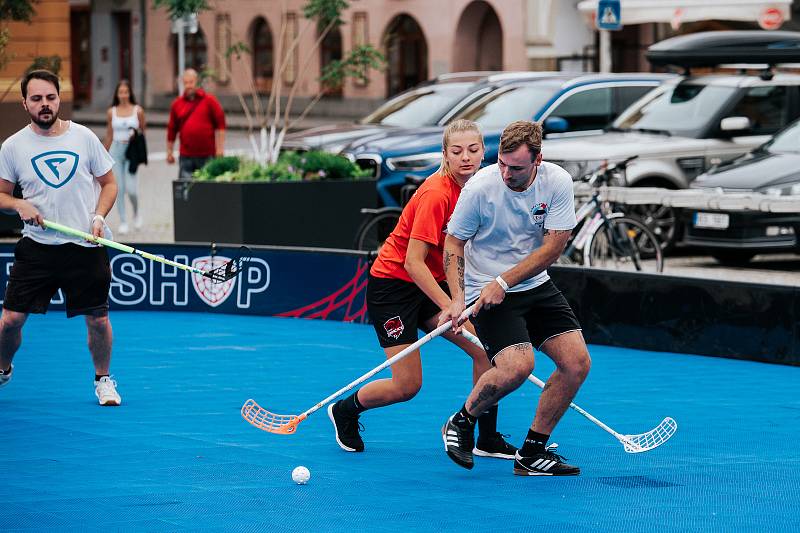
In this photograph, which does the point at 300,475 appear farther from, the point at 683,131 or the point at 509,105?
the point at 509,105

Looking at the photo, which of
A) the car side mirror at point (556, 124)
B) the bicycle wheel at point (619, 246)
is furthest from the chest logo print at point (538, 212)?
the car side mirror at point (556, 124)

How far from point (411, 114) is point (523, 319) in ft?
36.4

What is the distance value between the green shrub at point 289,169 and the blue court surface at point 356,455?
409 cm

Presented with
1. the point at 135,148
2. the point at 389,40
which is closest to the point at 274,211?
the point at 135,148

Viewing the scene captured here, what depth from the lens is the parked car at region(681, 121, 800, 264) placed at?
15.0 meters

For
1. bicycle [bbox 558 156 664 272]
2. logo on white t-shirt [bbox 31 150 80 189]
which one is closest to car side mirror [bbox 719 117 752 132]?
Result: bicycle [bbox 558 156 664 272]

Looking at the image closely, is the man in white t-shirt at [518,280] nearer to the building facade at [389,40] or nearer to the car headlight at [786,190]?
the car headlight at [786,190]

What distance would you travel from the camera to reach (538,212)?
24.2ft

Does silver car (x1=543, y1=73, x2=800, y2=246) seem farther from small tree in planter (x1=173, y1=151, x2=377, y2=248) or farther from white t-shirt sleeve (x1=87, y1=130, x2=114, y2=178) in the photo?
white t-shirt sleeve (x1=87, y1=130, x2=114, y2=178)

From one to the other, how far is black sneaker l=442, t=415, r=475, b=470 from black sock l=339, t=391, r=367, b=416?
59 cm

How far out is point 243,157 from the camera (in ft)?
54.1

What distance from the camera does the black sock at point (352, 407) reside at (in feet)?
27.0

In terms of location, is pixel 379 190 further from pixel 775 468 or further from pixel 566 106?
pixel 775 468

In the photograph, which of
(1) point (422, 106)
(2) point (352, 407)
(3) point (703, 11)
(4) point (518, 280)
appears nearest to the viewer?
(4) point (518, 280)
